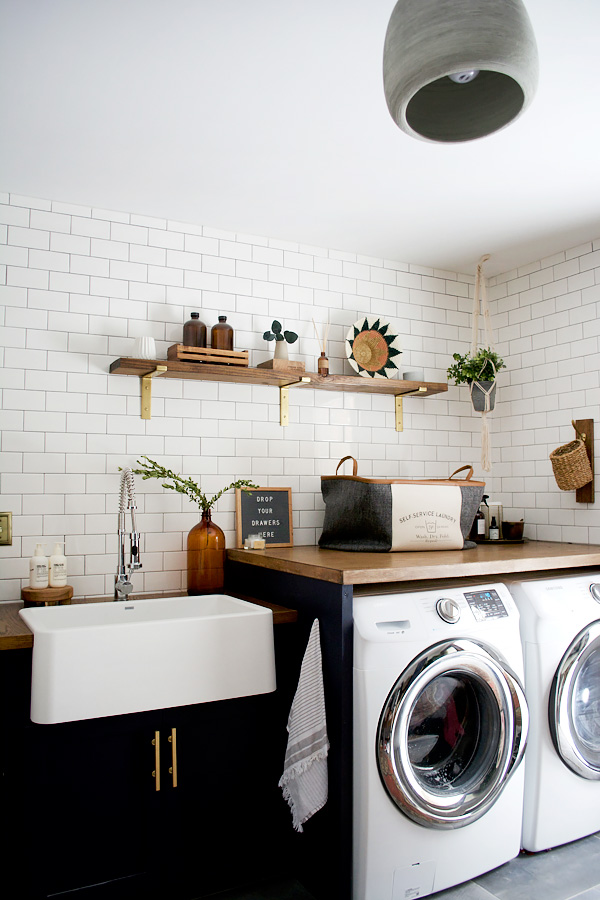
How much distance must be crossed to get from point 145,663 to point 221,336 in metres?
1.41

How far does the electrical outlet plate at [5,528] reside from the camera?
2.59m

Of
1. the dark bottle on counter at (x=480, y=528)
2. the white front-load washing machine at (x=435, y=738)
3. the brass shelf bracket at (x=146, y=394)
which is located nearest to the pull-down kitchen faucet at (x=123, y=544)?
the brass shelf bracket at (x=146, y=394)

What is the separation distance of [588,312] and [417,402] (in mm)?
926

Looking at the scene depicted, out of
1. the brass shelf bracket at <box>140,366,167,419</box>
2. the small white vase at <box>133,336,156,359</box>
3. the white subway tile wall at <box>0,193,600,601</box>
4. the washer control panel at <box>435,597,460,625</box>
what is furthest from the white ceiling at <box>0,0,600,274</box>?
the washer control panel at <box>435,597,460,625</box>

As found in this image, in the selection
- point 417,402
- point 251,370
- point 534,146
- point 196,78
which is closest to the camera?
point 196,78

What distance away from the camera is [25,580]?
2.63 meters

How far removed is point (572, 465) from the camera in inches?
122

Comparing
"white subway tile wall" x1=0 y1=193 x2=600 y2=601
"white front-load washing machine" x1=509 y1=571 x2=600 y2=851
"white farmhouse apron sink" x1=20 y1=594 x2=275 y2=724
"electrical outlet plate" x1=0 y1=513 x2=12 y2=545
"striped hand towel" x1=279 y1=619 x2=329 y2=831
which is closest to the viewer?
"white farmhouse apron sink" x1=20 y1=594 x2=275 y2=724

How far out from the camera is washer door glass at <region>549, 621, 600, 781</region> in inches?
92.6

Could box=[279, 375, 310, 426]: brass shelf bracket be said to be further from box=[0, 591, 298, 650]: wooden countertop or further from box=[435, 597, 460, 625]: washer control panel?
box=[435, 597, 460, 625]: washer control panel

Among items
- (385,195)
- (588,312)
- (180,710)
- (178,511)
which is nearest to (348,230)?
(385,195)

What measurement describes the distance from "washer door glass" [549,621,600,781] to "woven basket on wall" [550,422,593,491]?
833 mm

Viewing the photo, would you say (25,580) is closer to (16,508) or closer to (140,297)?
(16,508)

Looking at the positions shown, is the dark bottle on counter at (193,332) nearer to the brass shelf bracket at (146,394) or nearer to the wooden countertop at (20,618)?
the brass shelf bracket at (146,394)
